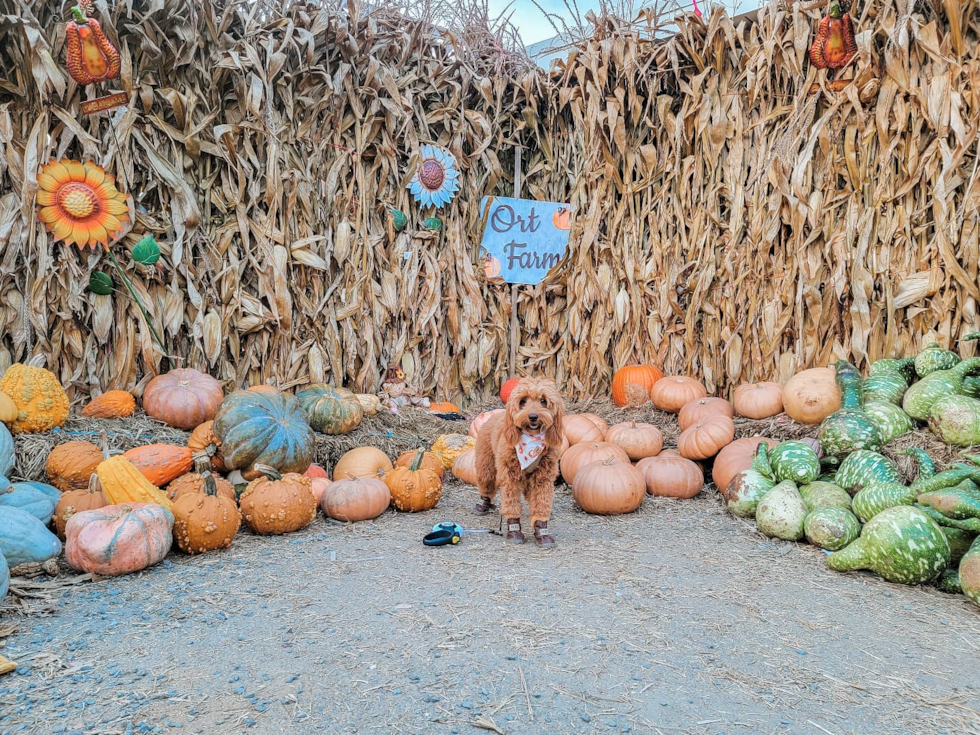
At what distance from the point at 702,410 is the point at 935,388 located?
60.8 inches

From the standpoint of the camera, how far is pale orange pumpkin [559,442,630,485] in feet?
14.8

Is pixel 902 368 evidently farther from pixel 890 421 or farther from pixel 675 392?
pixel 675 392

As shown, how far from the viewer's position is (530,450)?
332cm

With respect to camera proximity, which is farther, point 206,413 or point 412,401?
point 412,401

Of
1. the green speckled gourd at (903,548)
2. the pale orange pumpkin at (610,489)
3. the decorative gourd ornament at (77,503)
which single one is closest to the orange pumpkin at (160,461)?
the decorative gourd ornament at (77,503)

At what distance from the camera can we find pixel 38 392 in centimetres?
399

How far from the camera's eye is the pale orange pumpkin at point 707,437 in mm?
4562

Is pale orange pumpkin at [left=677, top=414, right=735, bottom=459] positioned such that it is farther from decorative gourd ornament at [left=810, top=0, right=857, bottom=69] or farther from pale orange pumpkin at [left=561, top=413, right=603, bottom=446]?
decorative gourd ornament at [left=810, top=0, right=857, bottom=69]

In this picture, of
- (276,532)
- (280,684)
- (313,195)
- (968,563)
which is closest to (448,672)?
(280,684)

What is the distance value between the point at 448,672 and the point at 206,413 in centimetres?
328

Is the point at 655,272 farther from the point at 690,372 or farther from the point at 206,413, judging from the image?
the point at 206,413

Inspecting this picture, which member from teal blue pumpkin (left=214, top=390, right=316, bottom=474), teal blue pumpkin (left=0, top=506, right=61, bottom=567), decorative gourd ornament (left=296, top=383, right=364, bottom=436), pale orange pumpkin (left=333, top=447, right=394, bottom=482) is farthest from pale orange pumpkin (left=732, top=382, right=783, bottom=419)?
teal blue pumpkin (left=0, top=506, right=61, bottom=567)

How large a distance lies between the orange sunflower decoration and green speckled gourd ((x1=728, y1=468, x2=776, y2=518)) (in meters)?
4.63

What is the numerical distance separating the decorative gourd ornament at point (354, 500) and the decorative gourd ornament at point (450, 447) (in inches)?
41.9
